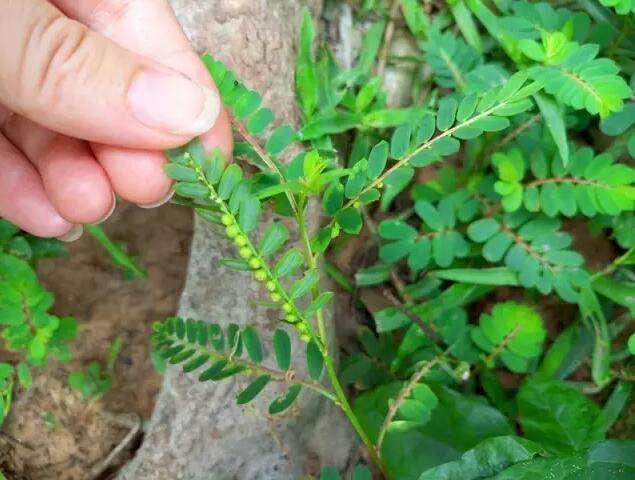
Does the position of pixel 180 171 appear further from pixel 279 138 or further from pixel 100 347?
pixel 100 347

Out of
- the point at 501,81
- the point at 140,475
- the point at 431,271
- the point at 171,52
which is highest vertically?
the point at 171,52

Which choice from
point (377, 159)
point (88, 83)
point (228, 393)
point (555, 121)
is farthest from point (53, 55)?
point (555, 121)

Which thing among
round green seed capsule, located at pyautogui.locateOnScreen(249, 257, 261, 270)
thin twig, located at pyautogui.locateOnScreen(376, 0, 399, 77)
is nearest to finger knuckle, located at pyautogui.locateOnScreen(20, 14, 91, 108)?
round green seed capsule, located at pyautogui.locateOnScreen(249, 257, 261, 270)

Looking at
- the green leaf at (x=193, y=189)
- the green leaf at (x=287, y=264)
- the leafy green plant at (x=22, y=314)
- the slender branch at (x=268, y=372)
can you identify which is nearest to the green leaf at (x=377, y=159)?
the green leaf at (x=287, y=264)

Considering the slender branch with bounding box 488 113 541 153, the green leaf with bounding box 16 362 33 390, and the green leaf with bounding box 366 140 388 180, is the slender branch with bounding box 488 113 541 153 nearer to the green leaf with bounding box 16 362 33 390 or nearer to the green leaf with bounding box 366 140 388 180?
the green leaf with bounding box 366 140 388 180

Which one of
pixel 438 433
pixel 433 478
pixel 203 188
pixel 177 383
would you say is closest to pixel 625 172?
pixel 438 433

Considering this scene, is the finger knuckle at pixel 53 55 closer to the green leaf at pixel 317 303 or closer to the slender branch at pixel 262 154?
the slender branch at pixel 262 154

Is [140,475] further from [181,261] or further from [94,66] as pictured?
[94,66]
